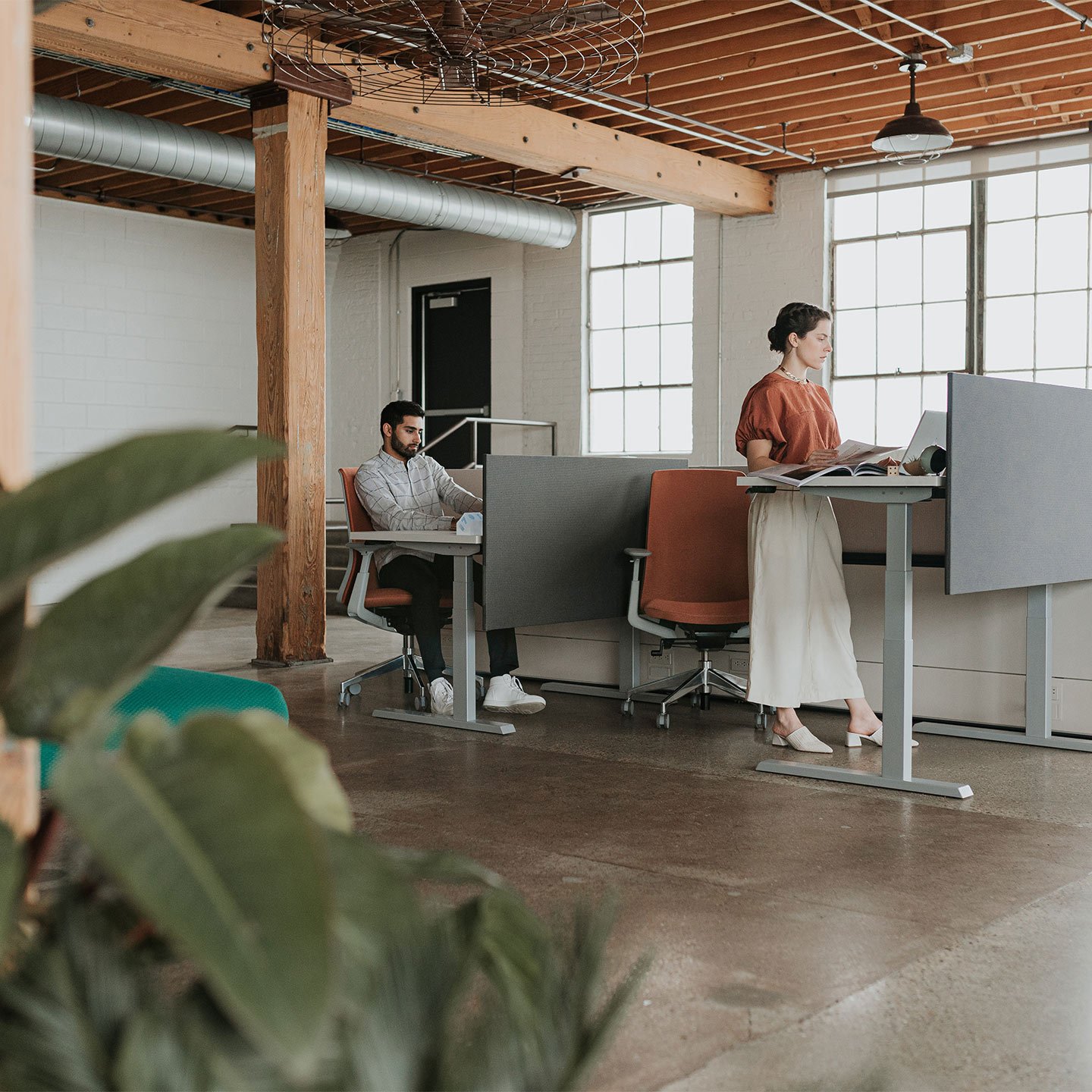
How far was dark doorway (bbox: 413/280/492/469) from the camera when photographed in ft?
36.9

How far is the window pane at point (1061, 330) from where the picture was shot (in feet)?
28.0

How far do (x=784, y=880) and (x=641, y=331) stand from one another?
8246 millimetres

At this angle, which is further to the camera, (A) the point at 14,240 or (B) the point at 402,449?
(B) the point at 402,449

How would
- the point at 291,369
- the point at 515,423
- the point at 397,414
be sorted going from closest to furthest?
the point at 397,414 → the point at 291,369 → the point at 515,423

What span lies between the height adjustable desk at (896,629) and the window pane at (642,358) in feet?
23.1

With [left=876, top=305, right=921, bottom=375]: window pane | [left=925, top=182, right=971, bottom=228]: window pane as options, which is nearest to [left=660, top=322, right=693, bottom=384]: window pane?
[left=876, top=305, right=921, bottom=375]: window pane

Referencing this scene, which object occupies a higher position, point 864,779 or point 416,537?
point 416,537

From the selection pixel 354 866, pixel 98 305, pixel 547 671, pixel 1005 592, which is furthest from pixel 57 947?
pixel 98 305

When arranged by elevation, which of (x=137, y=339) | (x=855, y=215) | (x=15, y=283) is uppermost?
(x=855, y=215)

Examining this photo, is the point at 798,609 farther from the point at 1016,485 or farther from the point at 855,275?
the point at 855,275

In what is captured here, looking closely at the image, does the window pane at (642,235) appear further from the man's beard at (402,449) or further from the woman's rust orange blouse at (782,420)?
the woman's rust orange blouse at (782,420)

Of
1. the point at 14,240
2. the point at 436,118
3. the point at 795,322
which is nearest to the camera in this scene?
the point at 14,240

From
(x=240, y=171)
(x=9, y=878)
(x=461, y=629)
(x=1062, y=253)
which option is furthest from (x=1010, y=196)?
(x=9, y=878)

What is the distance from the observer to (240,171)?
26.9 feet
